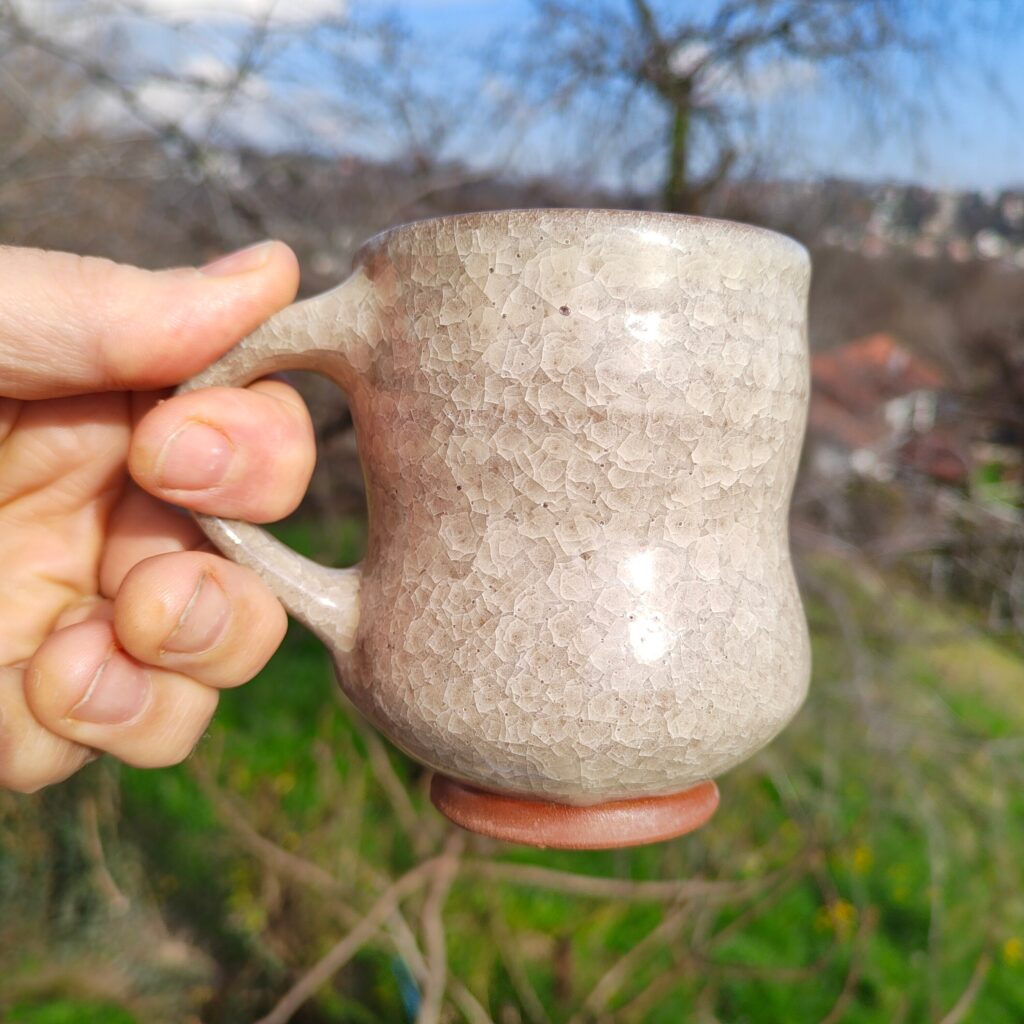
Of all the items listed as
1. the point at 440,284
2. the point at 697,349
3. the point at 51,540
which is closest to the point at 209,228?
the point at 51,540

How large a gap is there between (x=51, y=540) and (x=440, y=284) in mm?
729

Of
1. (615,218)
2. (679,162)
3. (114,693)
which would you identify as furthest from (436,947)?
(679,162)

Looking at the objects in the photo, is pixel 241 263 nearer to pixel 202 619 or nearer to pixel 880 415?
pixel 202 619

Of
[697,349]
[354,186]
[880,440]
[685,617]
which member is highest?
[697,349]

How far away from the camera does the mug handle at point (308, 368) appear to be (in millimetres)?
Answer: 758

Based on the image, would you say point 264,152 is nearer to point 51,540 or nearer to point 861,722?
point 51,540

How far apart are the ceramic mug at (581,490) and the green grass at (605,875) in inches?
42.4

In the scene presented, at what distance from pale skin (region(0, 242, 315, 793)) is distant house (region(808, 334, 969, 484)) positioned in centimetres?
165

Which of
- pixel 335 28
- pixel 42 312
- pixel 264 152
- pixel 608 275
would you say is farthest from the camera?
pixel 264 152

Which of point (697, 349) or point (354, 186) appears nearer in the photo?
point (697, 349)

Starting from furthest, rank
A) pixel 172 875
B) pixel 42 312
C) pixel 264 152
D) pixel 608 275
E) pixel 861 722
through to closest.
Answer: pixel 172 875
pixel 861 722
pixel 264 152
pixel 42 312
pixel 608 275

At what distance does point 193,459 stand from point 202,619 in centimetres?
16

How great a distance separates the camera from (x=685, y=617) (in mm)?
691

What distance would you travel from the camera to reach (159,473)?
2.75 ft
